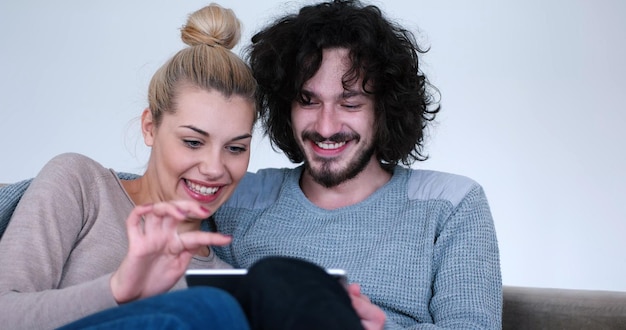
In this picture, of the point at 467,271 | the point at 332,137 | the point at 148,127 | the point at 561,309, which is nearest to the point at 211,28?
the point at 148,127

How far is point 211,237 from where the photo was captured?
1590 mm

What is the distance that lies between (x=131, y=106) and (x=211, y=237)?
3.00 meters

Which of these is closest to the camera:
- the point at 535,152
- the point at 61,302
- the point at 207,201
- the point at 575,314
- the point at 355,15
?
the point at 61,302

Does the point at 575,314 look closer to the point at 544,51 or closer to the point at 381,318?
the point at 381,318

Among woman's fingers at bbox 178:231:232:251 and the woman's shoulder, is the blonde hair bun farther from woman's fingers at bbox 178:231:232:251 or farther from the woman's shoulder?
woman's fingers at bbox 178:231:232:251

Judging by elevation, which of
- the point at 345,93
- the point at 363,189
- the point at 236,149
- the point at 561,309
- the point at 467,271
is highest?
the point at 345,93

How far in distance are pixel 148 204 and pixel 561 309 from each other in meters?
1.28

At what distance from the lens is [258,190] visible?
256cm

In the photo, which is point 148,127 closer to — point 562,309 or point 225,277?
point 225,277

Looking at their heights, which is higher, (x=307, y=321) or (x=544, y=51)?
(x=544, y=51)

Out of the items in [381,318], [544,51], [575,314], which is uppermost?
[544,51]

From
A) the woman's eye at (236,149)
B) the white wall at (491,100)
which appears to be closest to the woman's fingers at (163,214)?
the woman's eye at (236,149)

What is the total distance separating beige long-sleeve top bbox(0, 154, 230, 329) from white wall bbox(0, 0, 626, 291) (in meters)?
2.09

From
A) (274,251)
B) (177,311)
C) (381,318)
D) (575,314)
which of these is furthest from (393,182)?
(177,311)
